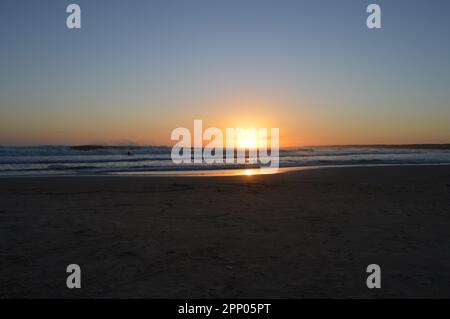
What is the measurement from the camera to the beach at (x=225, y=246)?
4191 millimetres

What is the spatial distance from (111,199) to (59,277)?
20.3 feet

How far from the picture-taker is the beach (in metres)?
4.19

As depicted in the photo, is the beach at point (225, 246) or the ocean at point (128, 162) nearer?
the beach at point (225, 246)

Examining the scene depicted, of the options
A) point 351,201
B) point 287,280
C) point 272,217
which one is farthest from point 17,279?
point 351,201

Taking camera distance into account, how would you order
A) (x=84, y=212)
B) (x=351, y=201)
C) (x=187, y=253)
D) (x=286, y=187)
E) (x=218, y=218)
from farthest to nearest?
(x=286, y=187)
(x=351, y=201)
(x=84, y=212)
(x=218, y=218)
(x=187, y=253)

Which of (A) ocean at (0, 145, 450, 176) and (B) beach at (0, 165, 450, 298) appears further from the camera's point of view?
(A) ocean at (0, 145, 450, 176)

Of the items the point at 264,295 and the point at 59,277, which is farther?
the point at 59,277

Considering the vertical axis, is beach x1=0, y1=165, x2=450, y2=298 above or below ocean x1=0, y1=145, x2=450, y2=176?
above

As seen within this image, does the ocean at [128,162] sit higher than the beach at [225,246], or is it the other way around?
the beach at [225,246]

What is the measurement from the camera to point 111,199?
34.5ft

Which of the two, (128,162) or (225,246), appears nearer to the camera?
(225,246)

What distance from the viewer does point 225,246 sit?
18.8 ft
